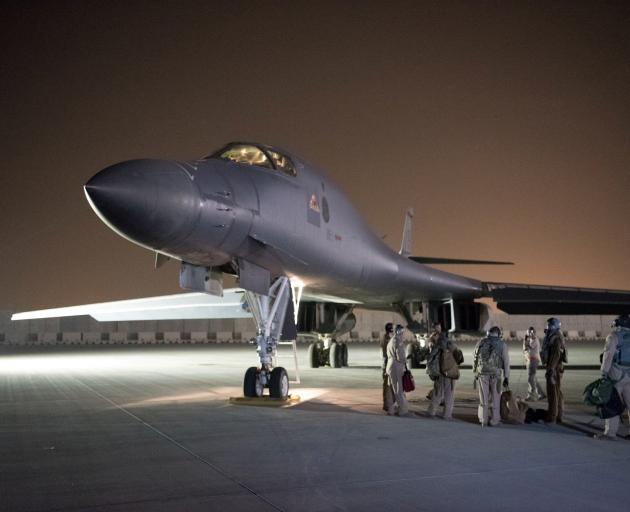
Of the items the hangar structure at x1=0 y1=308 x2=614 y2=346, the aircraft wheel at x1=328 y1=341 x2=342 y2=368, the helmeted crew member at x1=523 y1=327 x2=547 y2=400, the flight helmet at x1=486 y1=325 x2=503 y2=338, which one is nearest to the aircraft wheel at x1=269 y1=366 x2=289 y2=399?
the flight helmet at x1=486 y1=325 x2=503 y2=338

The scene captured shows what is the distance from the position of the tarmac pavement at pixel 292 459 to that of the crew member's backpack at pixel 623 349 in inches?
33.6

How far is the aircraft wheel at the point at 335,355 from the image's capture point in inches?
728

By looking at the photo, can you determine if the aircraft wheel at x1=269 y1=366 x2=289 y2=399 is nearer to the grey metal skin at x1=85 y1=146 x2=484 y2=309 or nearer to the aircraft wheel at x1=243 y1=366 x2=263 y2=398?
the aircraft wheel at x1=243 y1=366 x2=263 y2=398

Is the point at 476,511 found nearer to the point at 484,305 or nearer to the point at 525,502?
the point at 525,502

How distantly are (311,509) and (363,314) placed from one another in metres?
53.9

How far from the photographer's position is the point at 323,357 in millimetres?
18781

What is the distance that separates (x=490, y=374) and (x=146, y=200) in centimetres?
456

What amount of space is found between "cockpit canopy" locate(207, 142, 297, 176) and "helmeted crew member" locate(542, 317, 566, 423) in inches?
174

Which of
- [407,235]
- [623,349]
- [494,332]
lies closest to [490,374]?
[494,332]

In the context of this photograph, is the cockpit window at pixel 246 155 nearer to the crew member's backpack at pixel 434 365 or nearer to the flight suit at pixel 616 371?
the crew member's backpack at pixel 434 365

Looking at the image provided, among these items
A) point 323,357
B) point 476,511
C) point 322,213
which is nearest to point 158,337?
point 323,357

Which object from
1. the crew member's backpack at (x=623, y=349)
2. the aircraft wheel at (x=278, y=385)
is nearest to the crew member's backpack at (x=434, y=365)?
the crew member's backpack at (x=623, y=349)

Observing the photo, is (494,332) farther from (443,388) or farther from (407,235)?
(407,235)

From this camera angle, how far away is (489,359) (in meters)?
7.79
